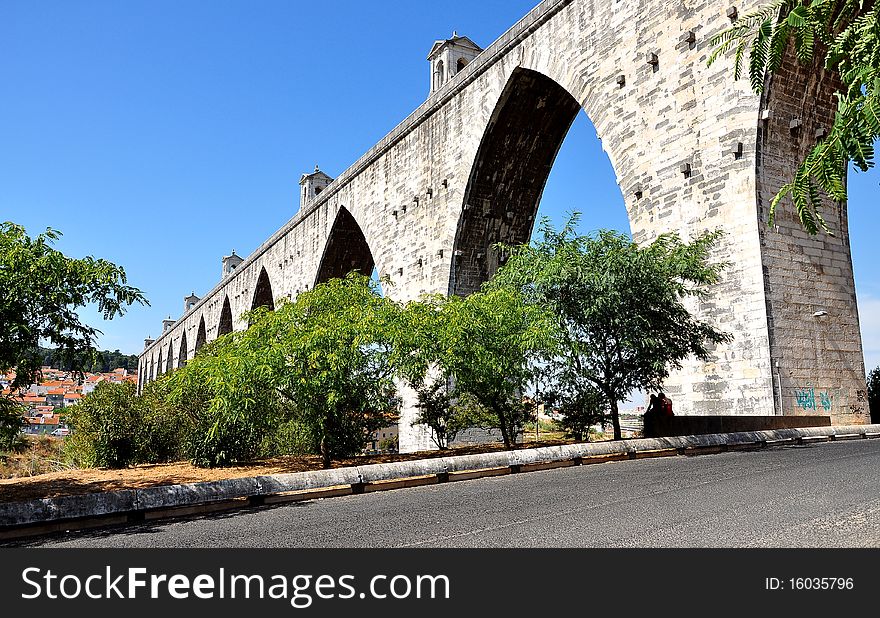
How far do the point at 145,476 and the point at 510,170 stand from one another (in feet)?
42.1

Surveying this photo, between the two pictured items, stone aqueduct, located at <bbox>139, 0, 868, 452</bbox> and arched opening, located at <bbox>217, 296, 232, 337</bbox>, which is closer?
stone aqueduct, located at <bbox>139, 0, 868, 452</bbox>

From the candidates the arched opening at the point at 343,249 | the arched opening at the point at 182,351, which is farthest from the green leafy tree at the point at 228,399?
the arched opening at the point at 182,351

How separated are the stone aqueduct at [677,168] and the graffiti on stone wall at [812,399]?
1.5 inches

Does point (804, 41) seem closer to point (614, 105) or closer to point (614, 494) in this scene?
point (614, 494)

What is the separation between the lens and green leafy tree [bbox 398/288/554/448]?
34.8 ft

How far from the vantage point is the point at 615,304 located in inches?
433

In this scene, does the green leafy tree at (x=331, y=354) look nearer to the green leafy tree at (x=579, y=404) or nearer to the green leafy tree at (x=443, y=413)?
the green leafy tree at (x=443, y=413)

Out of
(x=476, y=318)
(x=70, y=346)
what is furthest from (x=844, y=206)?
(x=70, y=346)

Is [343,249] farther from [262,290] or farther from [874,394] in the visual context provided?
[874,394]

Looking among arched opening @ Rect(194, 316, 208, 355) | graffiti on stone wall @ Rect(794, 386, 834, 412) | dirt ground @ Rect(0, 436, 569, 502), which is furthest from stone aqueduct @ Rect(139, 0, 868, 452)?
arched opening @ Rect(194, 316, 208, 355)

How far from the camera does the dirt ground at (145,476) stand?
32.7 ft

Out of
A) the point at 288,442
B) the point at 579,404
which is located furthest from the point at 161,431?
the point at 579,404

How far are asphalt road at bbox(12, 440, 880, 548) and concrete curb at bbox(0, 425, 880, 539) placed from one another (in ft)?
1.03

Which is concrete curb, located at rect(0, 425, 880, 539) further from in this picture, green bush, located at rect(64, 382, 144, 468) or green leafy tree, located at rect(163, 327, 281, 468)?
green bush, located at rect(64, 382, 144, 468)
